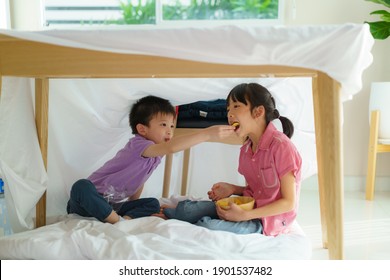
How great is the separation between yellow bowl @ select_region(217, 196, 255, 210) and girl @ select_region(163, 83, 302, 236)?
20mm

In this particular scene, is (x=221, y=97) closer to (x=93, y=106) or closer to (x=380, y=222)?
(x=93, y=106)

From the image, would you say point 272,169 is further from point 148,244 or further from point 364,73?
point 364,73

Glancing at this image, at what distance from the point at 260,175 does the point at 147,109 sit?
0.47 m

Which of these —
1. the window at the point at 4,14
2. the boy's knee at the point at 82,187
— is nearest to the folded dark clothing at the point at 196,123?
the boy's knee at the point at 82,187

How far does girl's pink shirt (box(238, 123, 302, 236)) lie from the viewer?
4.39ft

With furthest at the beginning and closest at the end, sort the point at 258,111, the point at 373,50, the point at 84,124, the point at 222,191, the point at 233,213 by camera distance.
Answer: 1. the point at 373,50
2. the point at 84,124
3. the point at 222,191
4. the point at 258,111
5. the point at 233,213

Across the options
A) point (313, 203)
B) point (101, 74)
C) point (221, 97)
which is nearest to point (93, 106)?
point (221, 97)

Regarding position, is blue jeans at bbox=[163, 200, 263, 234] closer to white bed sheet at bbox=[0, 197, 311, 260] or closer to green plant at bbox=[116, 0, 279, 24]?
white bed sheet at bbox=[0, 197, 311, 260]

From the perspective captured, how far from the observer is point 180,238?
4.15 feet

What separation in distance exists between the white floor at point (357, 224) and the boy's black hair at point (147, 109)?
0.54 metres

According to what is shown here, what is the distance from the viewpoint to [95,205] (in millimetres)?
1425

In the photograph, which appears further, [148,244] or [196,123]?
[196,123]

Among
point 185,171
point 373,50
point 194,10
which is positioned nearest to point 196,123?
point 185,171

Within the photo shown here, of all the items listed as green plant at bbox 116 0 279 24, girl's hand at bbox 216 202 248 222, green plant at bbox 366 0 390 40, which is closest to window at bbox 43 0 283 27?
green plant at bbox 116 0 279 24
